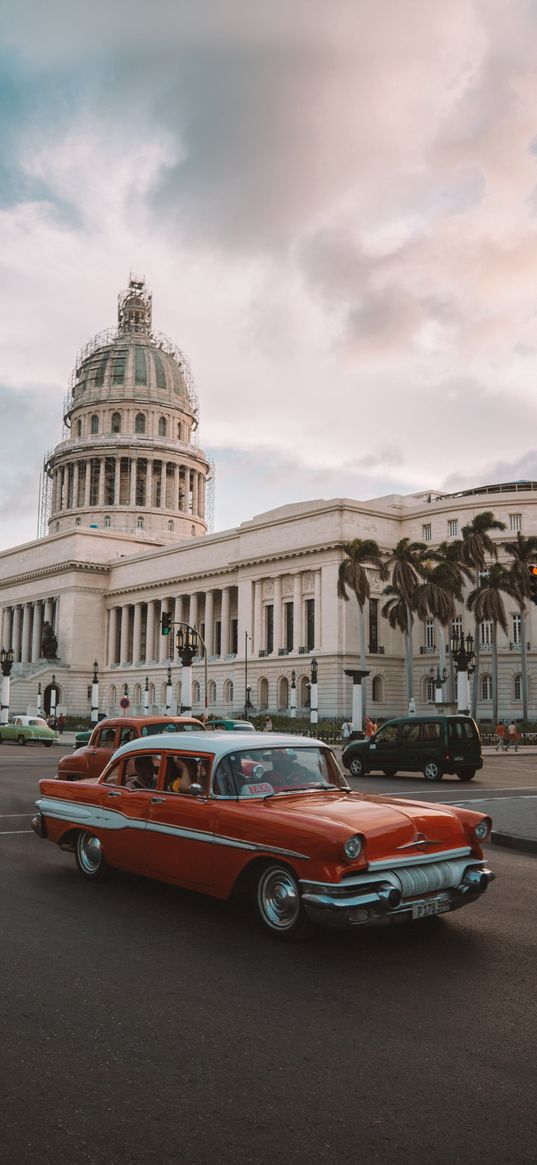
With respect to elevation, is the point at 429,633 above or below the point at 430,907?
above

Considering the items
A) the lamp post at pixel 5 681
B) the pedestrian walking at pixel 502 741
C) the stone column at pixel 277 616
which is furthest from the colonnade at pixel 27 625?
the pedestrian walking at pixel 502 741

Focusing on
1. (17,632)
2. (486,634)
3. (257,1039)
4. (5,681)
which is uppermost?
(17,632)

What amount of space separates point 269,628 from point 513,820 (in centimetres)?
6408

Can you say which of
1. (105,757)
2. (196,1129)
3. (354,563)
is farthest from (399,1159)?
(354,563)

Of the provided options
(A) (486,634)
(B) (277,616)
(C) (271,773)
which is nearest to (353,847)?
(C) (271,773)

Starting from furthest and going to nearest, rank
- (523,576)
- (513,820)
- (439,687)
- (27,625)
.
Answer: (27,625), (523,576), (439,687), (513,820)

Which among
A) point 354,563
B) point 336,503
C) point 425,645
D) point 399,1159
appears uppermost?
point 336,503

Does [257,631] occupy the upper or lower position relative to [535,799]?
upper

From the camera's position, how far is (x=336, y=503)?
72.1 meters

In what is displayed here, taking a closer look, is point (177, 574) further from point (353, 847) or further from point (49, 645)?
point (353, 847)

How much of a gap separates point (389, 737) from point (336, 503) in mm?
46779

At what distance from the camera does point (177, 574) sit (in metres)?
89.4

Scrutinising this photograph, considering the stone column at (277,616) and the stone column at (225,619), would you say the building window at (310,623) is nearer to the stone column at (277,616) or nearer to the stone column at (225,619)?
the stone column at (277,616)

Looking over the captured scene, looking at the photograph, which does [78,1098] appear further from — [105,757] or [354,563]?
[354,563]
